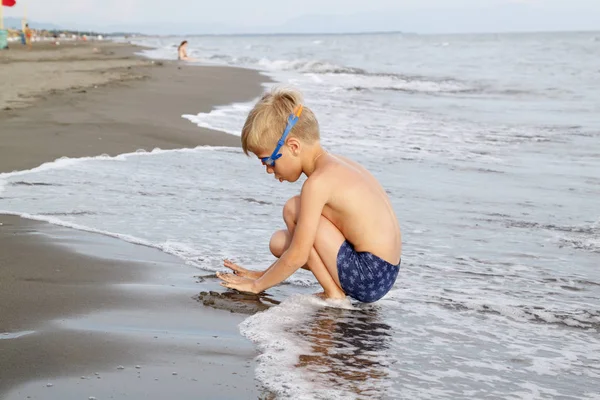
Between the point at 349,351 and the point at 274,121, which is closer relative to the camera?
the point at 349,351

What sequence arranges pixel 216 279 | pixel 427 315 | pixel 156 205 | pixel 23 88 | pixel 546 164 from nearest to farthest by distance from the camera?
pixel 427 315
pixel 216 279
pixel 156 205
pixel 546 164
pixel 23 88

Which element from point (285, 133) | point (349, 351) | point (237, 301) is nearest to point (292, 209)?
point (285, 133)

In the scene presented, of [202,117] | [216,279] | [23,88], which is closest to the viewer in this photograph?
[216,279]

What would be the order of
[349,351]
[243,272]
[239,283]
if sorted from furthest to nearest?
[243,272] → [239,283] → [349,351]

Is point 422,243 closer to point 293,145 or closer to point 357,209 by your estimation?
point 357,209

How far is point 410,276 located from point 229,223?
1.35 m

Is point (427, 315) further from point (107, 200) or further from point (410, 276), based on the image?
point (107, 200)

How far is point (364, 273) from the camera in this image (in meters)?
3.41

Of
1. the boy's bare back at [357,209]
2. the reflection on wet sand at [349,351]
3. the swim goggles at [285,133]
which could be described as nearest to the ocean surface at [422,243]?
the reflection on wet sand at [349,351]

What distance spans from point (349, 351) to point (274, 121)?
1061 mm

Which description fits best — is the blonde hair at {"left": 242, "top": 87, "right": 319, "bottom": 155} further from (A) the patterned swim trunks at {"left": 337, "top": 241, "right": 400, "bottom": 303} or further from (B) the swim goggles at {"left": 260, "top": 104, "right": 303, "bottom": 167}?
(A) the patterned swim trunks at {"left": 337, "top": 241, "right": 400, "bottom": 303}

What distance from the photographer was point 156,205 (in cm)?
523

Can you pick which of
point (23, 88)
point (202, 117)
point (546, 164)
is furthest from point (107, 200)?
point (23, 88)

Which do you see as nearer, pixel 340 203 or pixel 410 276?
pixel 340 203
